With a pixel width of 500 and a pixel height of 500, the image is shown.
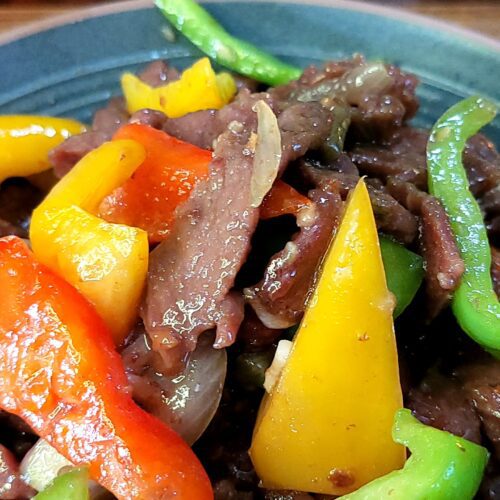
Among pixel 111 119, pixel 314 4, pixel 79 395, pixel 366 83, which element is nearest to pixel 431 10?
pixel 314 4

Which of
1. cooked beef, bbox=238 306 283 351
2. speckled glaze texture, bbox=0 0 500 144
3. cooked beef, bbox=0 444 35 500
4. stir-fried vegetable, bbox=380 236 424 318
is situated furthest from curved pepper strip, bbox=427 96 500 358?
cooked beef, bbox=0 444 35 500

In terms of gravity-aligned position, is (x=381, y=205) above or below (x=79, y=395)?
above

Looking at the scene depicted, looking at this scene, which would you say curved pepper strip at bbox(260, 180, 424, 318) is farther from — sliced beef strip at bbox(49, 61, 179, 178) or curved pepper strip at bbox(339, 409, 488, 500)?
sliced beef strip at bbox(49, 61, 179, 178)

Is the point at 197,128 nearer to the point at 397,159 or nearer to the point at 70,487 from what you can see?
the point at 397,159

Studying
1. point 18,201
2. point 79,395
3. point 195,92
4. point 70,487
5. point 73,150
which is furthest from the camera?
point 18,201

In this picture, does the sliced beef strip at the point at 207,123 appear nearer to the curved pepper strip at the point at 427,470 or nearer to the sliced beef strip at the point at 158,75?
the sliced beef strip at the point at 158,75

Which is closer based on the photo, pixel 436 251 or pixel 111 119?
pixel 436 251

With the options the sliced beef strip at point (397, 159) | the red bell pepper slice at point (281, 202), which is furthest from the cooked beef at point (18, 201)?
the sliced beef strip at point (397, 159)

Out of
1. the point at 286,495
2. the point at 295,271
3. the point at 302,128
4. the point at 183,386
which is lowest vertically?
the point at 286,495
